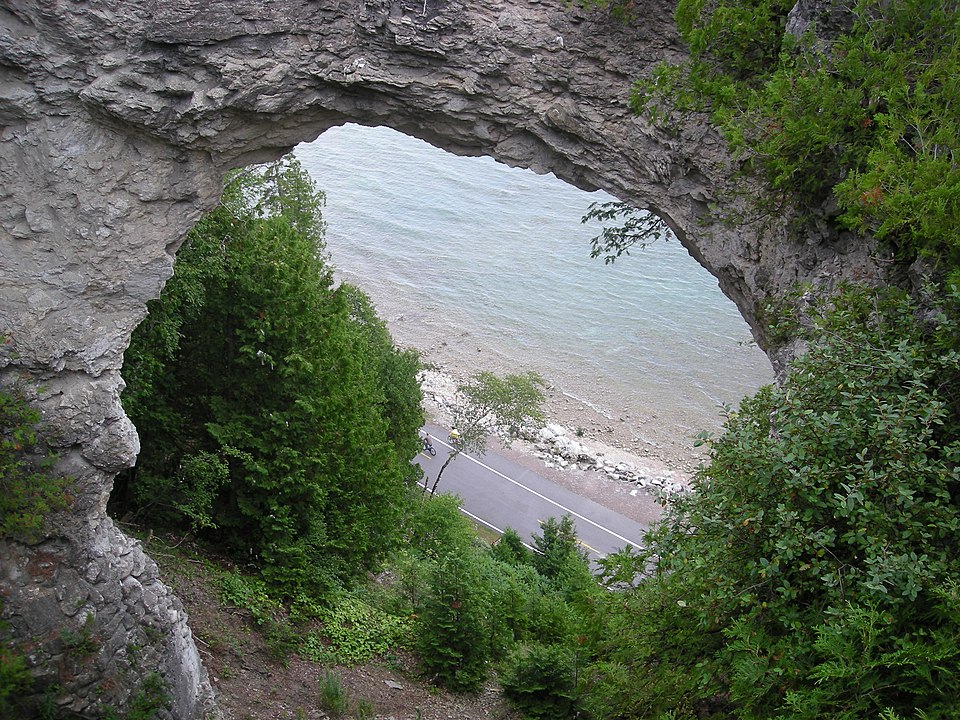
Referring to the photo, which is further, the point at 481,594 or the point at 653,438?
the point at 653,438

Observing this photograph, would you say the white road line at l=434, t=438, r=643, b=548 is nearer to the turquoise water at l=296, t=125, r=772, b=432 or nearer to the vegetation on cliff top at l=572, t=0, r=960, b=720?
the turquoise water at l=296, t=125, r=772, b=432

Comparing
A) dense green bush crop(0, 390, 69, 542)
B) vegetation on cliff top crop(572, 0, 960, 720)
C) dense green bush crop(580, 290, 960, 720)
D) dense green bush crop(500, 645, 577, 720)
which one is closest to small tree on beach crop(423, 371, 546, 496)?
dense green bush crop(500, 645, 577, 720)

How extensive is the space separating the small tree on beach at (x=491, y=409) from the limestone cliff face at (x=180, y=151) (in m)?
→ 13.5

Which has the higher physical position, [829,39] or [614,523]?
[829,39]

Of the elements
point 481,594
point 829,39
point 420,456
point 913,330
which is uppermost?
point 829,39

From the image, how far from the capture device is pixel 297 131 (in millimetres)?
9281

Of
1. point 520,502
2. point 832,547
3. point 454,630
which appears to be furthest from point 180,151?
point 520,502

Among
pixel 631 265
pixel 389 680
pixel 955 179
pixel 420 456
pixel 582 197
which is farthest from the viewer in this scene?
pixel 582 197

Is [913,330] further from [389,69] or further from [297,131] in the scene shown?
[297,131]

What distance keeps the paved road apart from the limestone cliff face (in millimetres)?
14130

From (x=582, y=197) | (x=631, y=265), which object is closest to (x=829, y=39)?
(x=631, y=265)

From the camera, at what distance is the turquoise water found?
89.6ft

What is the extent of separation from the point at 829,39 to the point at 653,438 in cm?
1919

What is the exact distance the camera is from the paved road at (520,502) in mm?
22516
